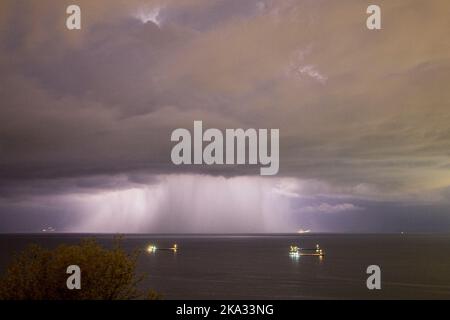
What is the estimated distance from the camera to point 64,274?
25188mm

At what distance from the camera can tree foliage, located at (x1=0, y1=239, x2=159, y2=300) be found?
25.0 m

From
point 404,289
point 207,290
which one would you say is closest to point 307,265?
point 404,289

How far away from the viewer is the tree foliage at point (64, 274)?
25047mm

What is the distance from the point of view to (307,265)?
164750mm

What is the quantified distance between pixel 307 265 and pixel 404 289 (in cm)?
5946
